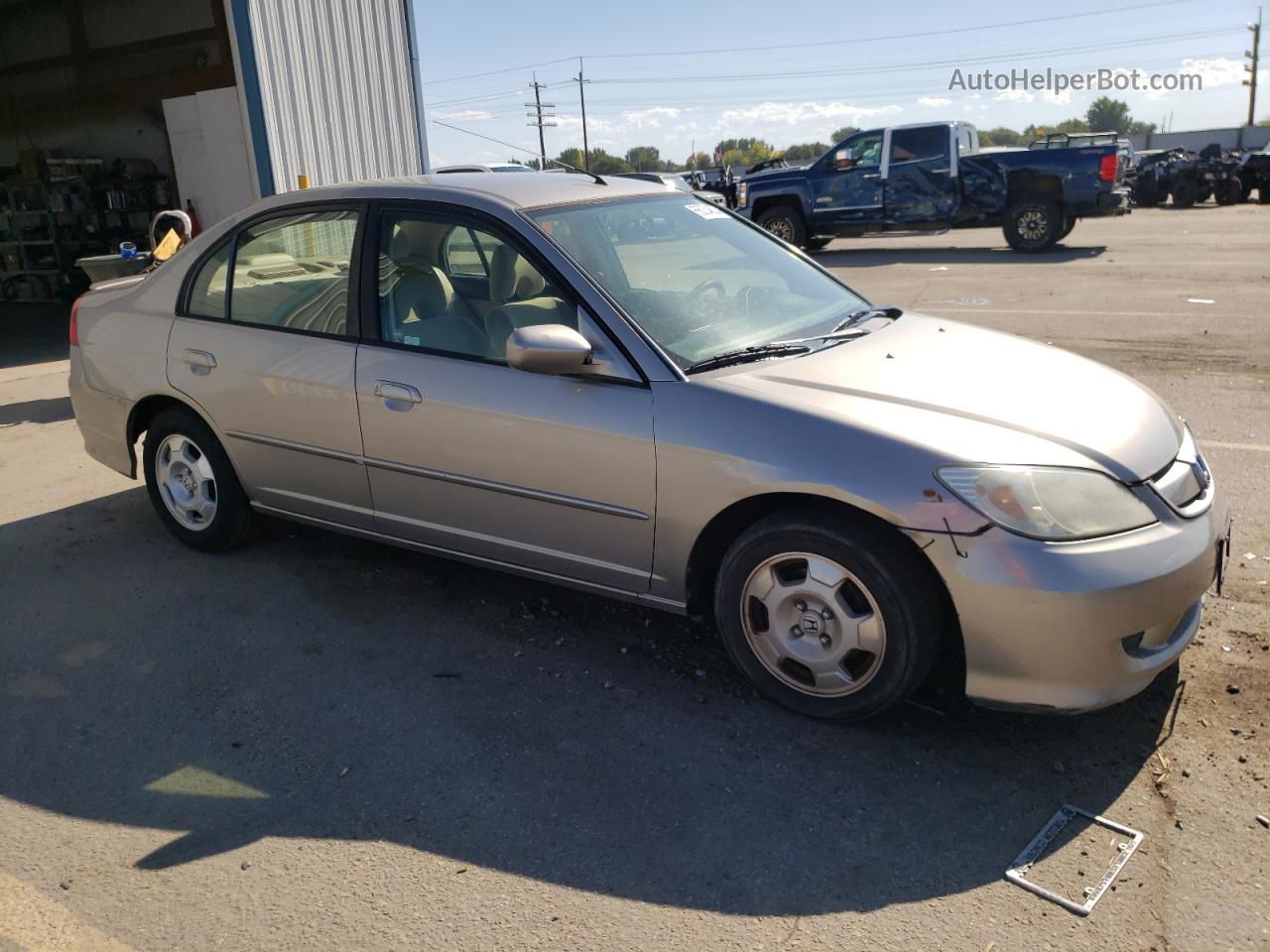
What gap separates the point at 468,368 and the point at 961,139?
15389 mm

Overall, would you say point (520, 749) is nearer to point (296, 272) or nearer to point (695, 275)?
point (695, 275)

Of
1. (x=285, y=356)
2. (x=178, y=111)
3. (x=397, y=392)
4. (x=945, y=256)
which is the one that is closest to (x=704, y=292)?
(x=397, y=392)

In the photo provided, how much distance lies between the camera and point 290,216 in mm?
4488

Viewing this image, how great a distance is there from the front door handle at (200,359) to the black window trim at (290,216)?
0.16 metres

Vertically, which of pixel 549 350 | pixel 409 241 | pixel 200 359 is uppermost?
pixel 409 241

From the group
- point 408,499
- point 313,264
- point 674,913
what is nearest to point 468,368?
point 408,499

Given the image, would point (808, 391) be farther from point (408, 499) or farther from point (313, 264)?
point (313, 264)

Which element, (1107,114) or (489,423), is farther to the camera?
(1107,114)

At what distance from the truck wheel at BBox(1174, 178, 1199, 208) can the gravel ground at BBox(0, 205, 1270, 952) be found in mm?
25362

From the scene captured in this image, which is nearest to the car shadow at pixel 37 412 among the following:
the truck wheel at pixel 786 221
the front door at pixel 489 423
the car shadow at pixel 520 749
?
the car shadow at pixel 520 749

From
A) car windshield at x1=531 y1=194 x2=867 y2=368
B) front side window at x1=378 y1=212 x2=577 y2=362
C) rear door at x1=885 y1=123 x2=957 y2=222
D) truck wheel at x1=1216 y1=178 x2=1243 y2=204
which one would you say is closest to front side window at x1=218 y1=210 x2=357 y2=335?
front side window at x1=378 y1=212 x2=577 y2=362

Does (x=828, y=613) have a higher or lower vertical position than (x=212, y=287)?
lower

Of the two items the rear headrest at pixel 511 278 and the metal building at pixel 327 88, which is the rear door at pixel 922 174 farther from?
the rear headrest at pixel 511 278

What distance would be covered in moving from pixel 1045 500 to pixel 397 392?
2.31 metres
